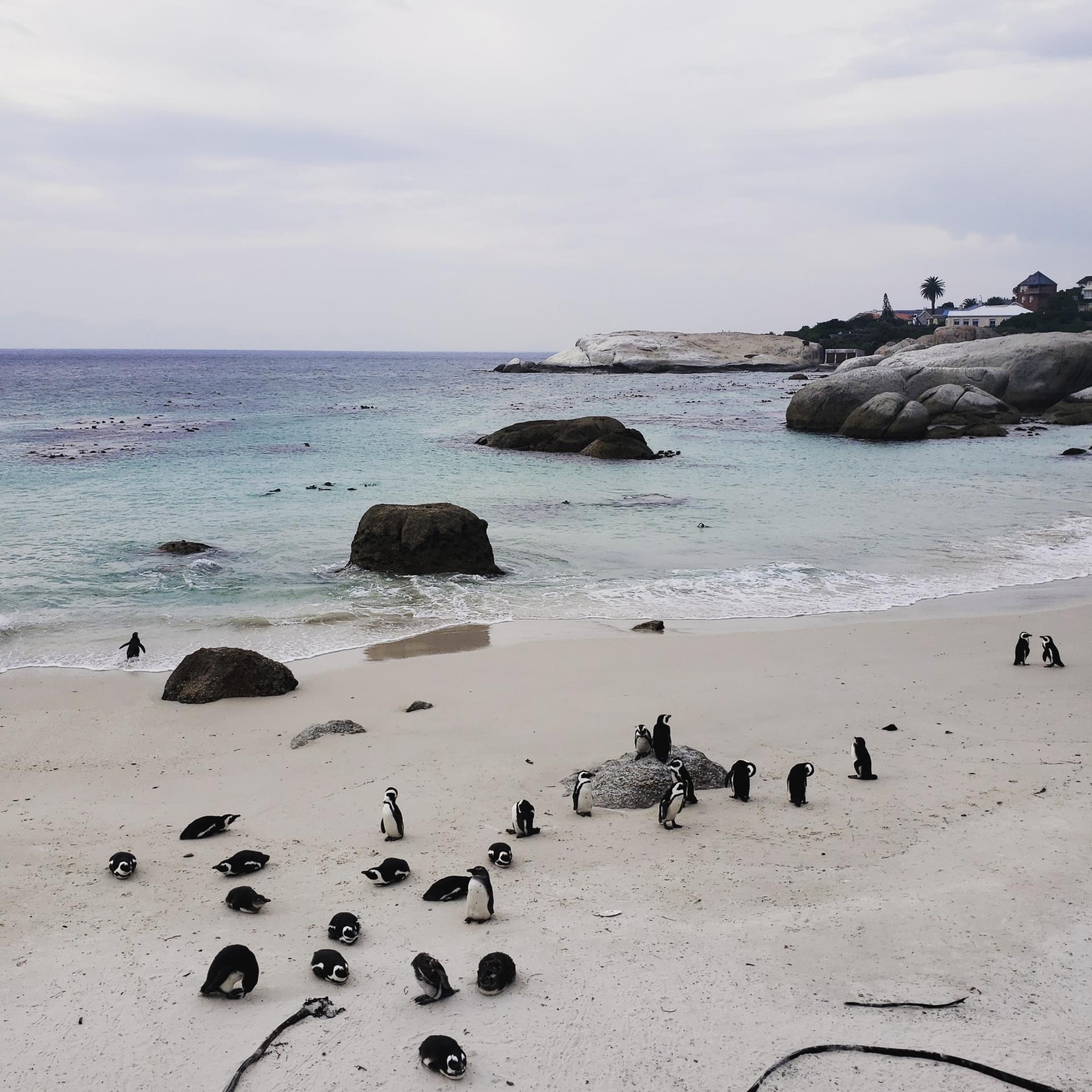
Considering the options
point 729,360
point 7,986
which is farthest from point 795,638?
point 729,360

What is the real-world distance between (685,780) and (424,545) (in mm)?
10519

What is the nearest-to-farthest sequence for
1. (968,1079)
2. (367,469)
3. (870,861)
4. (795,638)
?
(968,1079), (870,861), (795,638), (367,469)

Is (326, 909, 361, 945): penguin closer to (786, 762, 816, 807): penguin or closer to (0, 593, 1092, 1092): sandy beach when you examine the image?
(0, 593, 1092, 1092): sandy beach

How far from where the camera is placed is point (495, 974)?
16.7 ft

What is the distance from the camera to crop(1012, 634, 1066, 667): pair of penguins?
12.0 meters

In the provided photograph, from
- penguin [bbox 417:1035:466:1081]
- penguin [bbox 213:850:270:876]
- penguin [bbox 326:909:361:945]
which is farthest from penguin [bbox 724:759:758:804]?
penguin [bbox 417:1035:466:1081]

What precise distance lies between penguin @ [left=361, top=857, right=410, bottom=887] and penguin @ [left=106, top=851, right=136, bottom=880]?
5.34 ft

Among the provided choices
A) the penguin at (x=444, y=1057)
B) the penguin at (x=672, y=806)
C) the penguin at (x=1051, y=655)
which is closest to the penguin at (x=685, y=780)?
the penguin at (x=672, y=806)

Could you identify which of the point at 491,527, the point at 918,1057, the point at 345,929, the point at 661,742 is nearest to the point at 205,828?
the point at 345,929

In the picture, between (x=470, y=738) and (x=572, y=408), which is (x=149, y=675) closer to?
(x=470, y=738)

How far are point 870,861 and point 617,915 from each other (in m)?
1.95

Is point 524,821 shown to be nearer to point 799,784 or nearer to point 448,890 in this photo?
point 448,890

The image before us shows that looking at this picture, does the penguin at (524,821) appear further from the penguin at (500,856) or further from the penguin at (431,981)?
the penguin at (431,981)

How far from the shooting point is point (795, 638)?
13633 mm
